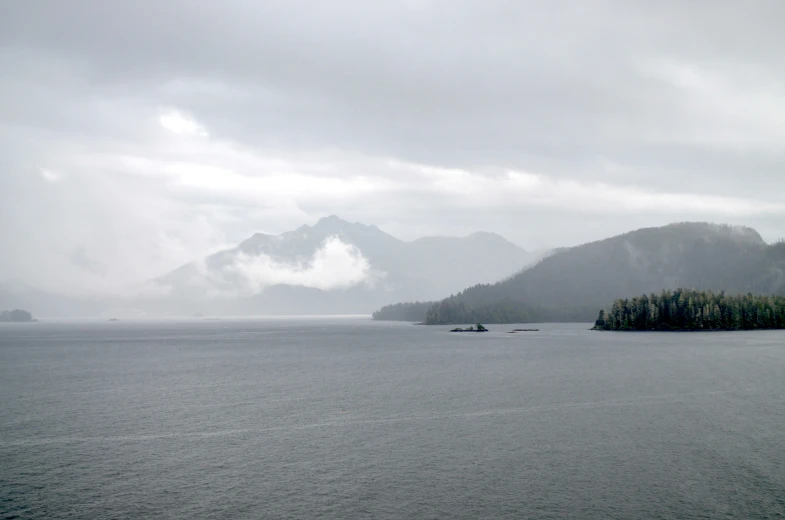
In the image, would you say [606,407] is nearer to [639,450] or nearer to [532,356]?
[639,450]

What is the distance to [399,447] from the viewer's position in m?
57.5

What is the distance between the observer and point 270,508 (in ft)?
131

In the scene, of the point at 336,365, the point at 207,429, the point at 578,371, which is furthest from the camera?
the point at 336,365

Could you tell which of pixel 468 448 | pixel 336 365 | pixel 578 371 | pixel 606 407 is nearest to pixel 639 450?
pixel 468 448

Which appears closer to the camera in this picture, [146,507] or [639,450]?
[146,507]

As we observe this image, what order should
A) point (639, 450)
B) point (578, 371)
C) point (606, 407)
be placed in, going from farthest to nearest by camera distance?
point (578, 371)
point (606, 407)
point (639, 450)

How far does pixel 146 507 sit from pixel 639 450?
140ft

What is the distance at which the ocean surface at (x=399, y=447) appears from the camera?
4078 cm

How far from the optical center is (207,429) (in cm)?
6694

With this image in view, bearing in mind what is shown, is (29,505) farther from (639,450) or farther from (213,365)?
(213,365)

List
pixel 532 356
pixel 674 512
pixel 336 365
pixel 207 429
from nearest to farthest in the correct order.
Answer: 1. pixel 674 512
2. pixel 207 429
3. pixel 336 365
4. pixel 532 356

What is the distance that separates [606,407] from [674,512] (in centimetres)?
4285

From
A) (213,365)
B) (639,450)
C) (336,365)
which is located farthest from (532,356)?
(639,450)

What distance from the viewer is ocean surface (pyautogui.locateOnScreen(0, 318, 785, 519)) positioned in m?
40.8
